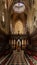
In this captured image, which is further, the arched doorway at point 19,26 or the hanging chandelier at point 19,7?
the arched doorway at point 19,26

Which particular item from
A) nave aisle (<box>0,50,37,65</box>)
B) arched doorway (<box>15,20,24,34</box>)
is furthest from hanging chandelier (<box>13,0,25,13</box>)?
→ nave aisle (<box>0,50,37,65</box>)

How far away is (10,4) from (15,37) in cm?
536

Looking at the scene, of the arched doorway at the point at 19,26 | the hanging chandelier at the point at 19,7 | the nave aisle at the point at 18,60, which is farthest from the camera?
the arched doorway at the point at 19,26

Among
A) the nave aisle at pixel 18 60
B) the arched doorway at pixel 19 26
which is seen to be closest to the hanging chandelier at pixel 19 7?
the arched doorway at pixel 19 26

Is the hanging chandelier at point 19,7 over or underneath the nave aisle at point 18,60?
over

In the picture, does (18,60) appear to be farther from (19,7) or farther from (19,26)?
(19,26)

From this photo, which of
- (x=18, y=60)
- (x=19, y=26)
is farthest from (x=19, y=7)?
(x=18, y=60)

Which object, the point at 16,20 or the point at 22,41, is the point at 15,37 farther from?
the point at 16,20

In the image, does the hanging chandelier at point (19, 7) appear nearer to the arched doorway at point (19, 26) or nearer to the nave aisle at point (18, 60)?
the arched doorway at point (19, 26)

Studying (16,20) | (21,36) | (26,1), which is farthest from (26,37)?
(16,20)

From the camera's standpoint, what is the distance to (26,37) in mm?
25109

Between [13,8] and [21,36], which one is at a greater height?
[13,8]

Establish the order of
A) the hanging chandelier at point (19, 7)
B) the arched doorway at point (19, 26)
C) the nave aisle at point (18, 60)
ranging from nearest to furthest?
1. the nave aisle at point (18, 60)
2. the hanging chandelier at point (19, 7)
3. the arched doorway at point (19, 26)

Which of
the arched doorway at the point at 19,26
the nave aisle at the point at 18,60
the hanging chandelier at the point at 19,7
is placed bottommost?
the nave aisle at the point at 18,60
